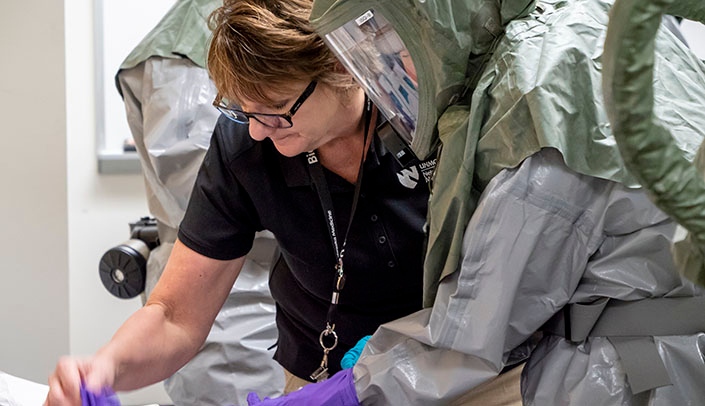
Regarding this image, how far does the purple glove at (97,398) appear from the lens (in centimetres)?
120

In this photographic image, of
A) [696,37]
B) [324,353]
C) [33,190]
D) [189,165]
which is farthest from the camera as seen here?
[33,190]

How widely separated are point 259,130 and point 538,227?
0.51m

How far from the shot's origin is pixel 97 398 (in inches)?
47.8

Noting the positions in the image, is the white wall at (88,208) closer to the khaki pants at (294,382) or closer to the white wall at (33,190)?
the white wall at (33,190)

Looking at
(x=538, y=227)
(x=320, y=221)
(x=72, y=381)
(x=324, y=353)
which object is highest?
(x=538, y=227)

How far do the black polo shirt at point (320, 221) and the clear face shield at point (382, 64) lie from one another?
173mm

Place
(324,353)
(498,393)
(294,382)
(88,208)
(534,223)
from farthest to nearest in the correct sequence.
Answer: (88,208) → (294,382) → (324,353) → (498,393) → (534,223)

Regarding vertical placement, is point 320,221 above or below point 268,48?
below

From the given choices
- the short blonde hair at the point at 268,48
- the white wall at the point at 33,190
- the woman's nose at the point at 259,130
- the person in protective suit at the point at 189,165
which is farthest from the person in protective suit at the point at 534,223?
the white wall at the point at 33,190

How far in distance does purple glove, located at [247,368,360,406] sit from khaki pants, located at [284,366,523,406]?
14cm

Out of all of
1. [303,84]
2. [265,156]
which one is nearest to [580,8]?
[303,84]

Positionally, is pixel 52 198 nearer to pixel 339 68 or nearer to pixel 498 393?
pixel 339 68

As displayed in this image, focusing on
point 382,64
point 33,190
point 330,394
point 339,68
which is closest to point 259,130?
point 339,68

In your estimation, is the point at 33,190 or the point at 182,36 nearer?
the point at 182,36
